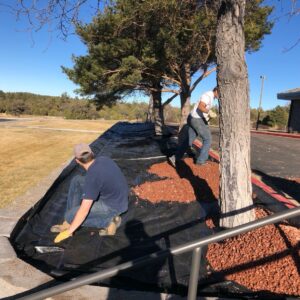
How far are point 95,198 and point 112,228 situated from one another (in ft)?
1.32

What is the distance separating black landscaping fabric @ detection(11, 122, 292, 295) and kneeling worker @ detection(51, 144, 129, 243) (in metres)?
0.11

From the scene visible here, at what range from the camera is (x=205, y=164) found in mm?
6598

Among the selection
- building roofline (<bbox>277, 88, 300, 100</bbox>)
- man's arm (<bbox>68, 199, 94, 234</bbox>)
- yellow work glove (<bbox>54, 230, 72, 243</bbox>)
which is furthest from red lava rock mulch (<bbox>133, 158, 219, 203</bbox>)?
building roofline (<bbox>277, 88, 300, 100</bbox>)

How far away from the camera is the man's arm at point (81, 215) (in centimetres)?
357

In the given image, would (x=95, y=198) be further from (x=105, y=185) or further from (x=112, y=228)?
(x=112, y=228)

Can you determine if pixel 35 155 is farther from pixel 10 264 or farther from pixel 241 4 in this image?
pixel 241 4

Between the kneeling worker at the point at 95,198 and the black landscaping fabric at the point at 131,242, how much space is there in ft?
0.37

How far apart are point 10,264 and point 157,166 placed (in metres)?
4.33

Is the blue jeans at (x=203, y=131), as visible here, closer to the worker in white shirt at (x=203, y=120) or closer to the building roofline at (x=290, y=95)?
the worker in white shirt at (x=203, y=120)

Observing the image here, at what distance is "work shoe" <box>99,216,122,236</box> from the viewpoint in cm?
367

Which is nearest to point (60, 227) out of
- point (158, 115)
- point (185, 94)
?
point (185, 94)

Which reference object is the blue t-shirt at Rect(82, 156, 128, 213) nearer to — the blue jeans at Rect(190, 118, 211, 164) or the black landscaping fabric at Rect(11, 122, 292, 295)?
the black landscaping fabric at Rect(11, 122, 292, 295)

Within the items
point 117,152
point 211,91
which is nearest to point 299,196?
point 211,91

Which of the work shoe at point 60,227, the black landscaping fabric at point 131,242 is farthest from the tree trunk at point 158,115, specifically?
the work shoe at point 60,227
